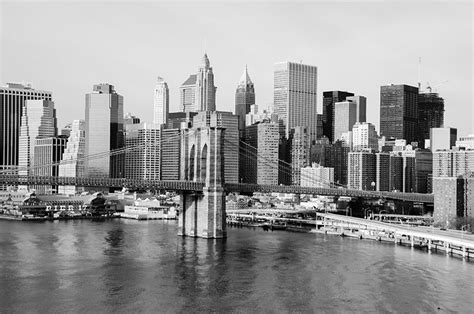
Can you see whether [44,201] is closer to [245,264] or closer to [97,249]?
[97,249]

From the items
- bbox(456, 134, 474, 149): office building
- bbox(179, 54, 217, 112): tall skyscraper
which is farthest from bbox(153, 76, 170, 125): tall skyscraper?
bbox(456, 134, 474, 149): office building

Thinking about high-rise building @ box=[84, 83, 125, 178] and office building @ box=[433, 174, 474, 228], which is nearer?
office building @ box=[433, 174, 474, 228]

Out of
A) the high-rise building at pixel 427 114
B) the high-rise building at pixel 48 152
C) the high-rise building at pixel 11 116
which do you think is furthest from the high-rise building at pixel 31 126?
the high-rise building at pixel 427 114

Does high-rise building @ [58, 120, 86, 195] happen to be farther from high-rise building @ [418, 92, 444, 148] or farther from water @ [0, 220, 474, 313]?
high-rise building @ [418, 92, 444, 148]

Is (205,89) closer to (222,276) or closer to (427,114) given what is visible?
(427,114)

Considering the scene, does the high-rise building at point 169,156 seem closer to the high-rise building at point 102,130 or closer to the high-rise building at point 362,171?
the high-rise building at point 102,130
